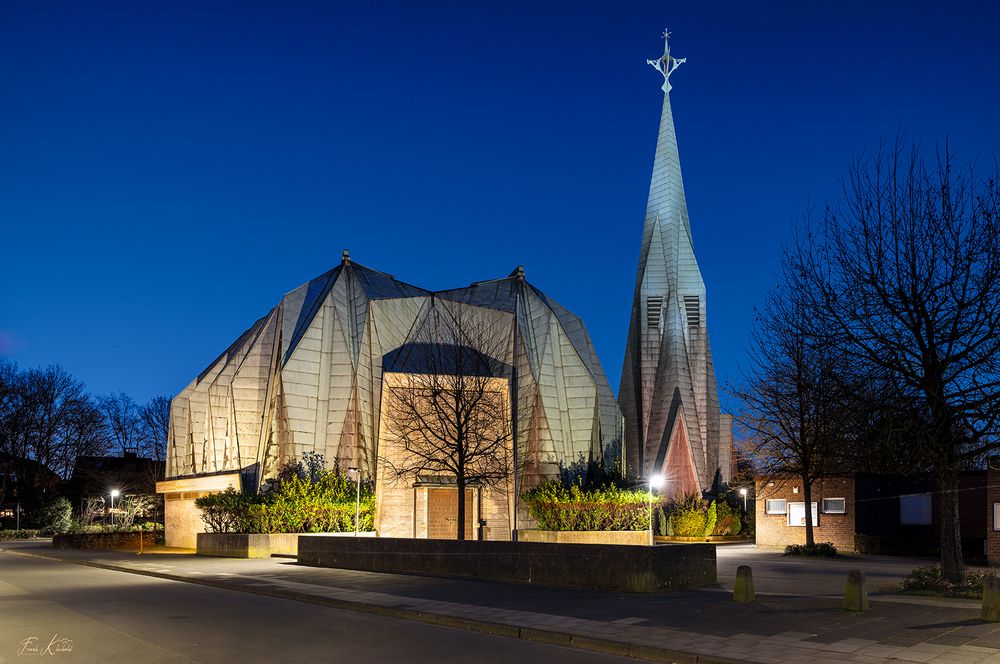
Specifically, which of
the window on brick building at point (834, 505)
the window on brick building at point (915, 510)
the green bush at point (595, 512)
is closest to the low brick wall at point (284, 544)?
the green bush at point (595, 512)

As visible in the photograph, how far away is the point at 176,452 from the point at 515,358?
1916 cm

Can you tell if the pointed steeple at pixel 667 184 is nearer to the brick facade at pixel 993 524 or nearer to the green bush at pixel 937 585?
the brick facade at pixel 993 524

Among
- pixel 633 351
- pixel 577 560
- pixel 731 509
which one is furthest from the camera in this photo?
pixel 633 351

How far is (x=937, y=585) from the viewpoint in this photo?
54.6ft

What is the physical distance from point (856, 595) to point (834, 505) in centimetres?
2388

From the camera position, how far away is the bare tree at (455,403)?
101 feet

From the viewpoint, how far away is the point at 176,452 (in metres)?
44.9

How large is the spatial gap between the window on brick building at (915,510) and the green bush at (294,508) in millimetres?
22392

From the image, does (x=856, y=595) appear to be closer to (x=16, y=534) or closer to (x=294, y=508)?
(x=294, y=508)

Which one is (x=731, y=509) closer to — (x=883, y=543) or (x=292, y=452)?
(x=883, y=543)

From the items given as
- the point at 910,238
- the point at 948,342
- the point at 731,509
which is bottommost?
the point at 731,509

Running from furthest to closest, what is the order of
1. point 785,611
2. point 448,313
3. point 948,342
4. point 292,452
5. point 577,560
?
point 448,313, point 292,452, point 577,560, point 948,342, point 785,611

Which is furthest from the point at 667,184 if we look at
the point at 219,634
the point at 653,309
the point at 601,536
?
the point at 219,634

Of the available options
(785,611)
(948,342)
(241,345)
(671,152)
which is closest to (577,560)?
(785,611)
